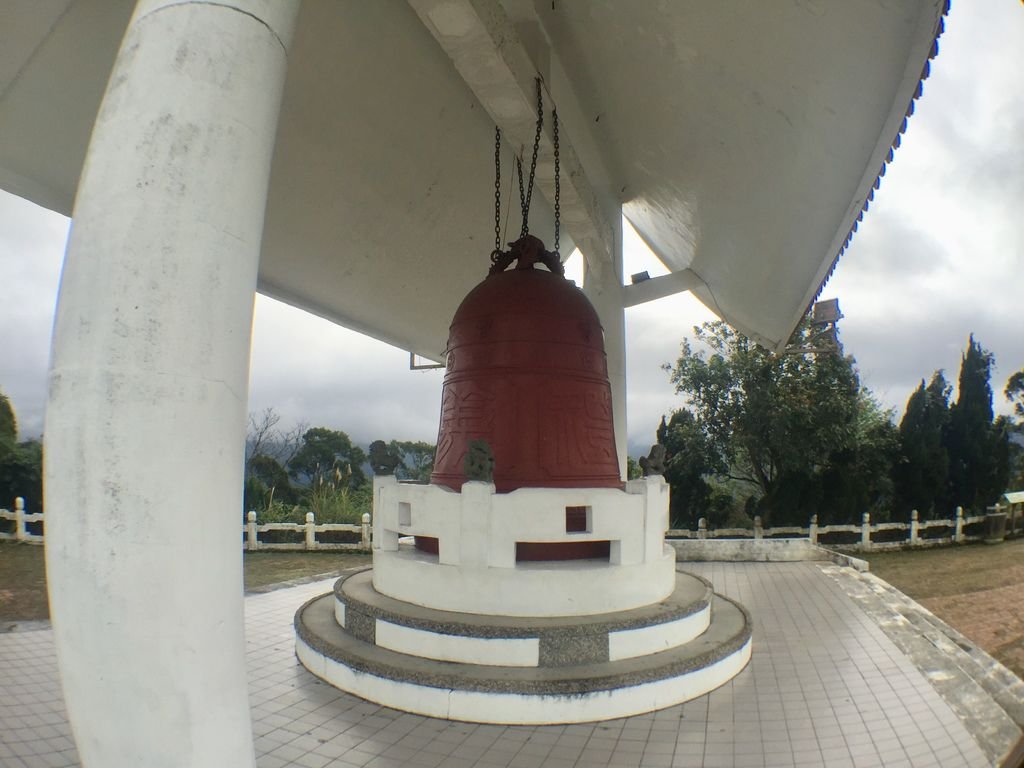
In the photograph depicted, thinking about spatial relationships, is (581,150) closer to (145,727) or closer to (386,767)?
(386,767)

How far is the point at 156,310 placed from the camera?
1.88 m

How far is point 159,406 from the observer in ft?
6.10

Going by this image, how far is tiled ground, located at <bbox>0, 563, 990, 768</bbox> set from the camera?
3340mm

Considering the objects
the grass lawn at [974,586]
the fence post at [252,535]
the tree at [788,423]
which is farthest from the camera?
the tree at [788,423]

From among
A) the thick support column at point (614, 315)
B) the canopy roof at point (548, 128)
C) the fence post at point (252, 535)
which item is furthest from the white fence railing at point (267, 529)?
the thick support column at point (614, 315)

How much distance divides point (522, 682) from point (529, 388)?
2.29m

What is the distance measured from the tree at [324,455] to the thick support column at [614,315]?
1480 centimetres

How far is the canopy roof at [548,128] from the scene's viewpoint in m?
4.35

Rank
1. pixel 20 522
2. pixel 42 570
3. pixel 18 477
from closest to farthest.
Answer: pixel 42 570
pixel 20 522
pixel 18 477

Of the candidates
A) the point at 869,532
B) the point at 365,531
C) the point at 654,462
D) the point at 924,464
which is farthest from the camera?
the point at 924,464

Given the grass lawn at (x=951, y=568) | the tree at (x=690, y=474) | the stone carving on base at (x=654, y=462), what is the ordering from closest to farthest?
the stone carving on base at (x=654, y=462)
the grass lawn at (x=951, y=568)
the tree at (x=690, y=474)

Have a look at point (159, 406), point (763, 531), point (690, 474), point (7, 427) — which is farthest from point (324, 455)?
point (159, 406)

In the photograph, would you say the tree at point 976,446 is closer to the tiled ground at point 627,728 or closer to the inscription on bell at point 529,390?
the tiled ground at point 627,728

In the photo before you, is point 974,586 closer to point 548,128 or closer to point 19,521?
point 548,128
